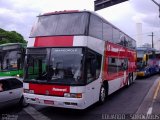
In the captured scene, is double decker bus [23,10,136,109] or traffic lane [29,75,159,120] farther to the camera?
traffic lane [29,75,159,120]

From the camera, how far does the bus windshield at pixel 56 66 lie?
10.4m

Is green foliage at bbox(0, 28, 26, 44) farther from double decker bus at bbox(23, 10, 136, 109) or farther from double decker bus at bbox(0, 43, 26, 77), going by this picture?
double decker bus at bbox(23, 10, 136, 109)

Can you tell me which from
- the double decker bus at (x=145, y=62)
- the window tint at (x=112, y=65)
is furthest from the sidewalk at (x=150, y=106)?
the double decker bus at (x=145, y=62)

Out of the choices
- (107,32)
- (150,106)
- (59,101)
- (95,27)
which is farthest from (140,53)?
(59,101)

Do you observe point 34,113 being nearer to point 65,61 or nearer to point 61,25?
point 65,61

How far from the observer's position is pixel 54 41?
11039 mm

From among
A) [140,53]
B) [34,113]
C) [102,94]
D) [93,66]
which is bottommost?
[34,113]

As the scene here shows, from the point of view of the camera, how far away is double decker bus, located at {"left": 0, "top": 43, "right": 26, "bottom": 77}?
59.1 ft

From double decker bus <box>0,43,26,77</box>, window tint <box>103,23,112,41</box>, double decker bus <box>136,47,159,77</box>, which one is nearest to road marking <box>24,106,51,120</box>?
window tint <box>103,23,112,41</box>

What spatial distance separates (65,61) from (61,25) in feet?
5.31

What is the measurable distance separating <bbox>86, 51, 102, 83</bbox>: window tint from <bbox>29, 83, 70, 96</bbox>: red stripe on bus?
1051mm

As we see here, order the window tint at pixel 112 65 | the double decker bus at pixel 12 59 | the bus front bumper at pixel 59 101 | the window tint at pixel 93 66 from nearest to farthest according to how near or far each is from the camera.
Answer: the bus front bumper at pixel 59 101
the window tint at pixel 93 66
the window tint at pixel 112 65
the double decker bus at pixel 12 59

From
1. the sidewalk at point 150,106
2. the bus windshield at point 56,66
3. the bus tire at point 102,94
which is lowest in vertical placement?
the sidewalk at point 150,106

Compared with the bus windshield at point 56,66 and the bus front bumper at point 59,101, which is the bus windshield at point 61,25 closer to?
the bus windshield at point 56,66
